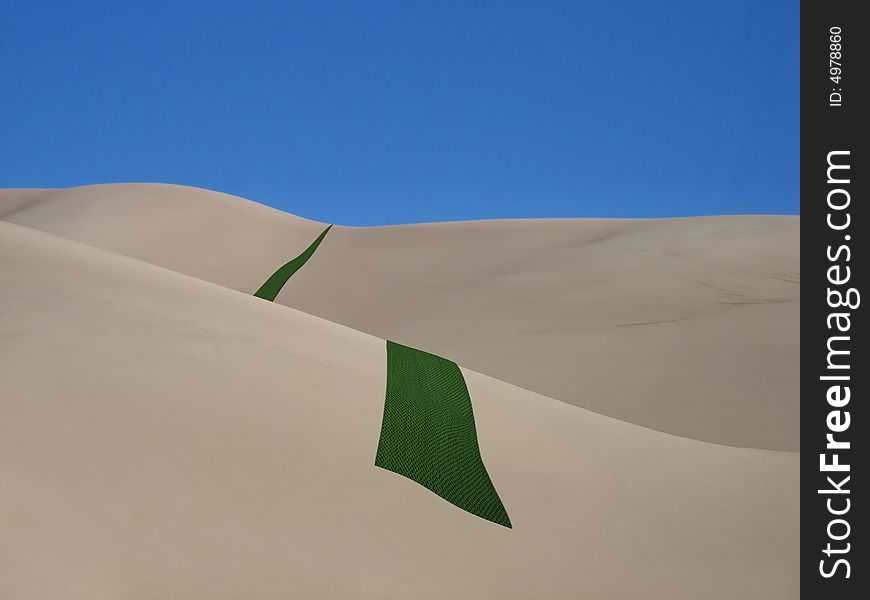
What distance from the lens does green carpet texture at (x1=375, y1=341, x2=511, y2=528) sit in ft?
19.0

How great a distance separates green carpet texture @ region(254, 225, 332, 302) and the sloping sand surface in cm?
1605

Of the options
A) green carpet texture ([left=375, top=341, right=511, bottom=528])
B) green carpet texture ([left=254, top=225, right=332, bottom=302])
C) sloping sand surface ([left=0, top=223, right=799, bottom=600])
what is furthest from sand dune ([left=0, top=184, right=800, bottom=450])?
green carpet texture ([left=375, top=341, right=511, bottom=528])

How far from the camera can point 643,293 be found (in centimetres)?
1936

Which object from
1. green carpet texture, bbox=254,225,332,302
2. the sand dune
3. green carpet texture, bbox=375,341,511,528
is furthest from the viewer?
green carpet texture, bbox=254,225,332,302

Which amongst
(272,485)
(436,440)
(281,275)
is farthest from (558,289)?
(272,485)

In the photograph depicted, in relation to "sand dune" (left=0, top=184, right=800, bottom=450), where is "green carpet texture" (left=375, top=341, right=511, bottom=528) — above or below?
below

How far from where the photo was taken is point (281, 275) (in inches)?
1019
